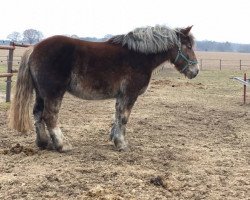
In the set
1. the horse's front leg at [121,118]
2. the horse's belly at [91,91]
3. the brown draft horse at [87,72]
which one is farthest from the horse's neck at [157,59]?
the horse's belly at [91,91]

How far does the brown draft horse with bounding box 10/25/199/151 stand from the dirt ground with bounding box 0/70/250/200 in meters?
0.46

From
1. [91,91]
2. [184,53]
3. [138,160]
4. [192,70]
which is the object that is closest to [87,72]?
[91,91]

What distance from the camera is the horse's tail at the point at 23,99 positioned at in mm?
5707

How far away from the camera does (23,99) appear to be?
5711 millimetres

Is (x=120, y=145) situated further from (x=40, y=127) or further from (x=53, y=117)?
(x=40, y=127)

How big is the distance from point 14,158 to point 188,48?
3254mm

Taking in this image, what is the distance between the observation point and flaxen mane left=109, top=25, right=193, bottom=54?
5.98 meters

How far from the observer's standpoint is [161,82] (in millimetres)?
16953

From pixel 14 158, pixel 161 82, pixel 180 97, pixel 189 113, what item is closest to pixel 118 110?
pixel 14 158

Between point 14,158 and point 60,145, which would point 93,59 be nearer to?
point 60,145

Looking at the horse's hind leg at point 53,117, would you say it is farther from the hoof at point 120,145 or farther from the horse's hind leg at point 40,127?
the hoof at point 120,145

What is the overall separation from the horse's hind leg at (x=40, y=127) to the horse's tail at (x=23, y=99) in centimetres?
15

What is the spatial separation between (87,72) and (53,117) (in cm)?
82

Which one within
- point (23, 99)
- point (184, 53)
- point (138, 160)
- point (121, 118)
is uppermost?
point (184, 53)
